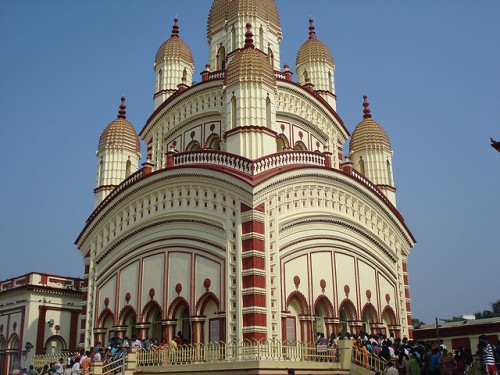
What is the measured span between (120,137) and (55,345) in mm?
10405

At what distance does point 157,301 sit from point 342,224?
292 inches

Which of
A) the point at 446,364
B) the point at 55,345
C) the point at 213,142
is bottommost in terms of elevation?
the point at 446,364

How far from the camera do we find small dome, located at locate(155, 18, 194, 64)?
30562 millimetres

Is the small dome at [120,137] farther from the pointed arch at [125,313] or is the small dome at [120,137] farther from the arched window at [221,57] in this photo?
the pointed arch at [125,313]

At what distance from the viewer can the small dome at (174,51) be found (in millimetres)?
30562

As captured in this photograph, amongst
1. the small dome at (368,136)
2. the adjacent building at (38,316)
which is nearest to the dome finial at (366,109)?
the small dome at (368,136)

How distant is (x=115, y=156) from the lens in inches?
1101

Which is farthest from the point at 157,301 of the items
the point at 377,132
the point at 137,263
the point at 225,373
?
the point at 377,132

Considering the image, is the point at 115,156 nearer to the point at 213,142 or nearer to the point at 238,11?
the point at 213,142

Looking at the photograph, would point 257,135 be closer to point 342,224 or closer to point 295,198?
point 295,198

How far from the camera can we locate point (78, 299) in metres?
30.4

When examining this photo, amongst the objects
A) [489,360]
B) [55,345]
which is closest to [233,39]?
[55,345]

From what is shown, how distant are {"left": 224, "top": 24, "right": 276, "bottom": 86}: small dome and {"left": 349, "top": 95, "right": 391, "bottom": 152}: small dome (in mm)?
8061

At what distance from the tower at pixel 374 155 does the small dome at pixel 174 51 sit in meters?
9.37
